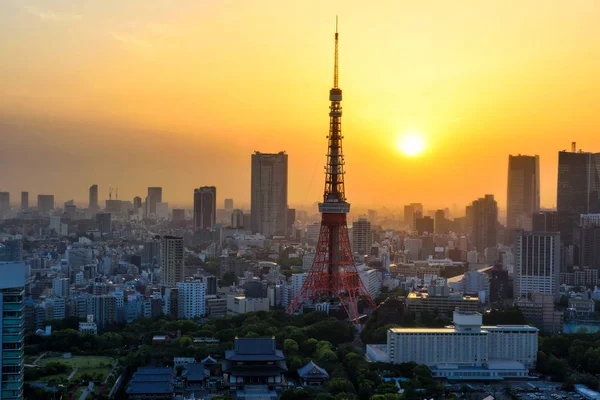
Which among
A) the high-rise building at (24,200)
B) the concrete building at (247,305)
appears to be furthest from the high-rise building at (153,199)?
the concrete building at (247,305)

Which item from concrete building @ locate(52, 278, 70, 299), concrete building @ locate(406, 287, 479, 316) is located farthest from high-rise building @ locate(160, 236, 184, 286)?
concrete building @ locate(406, 287, 479, 316)

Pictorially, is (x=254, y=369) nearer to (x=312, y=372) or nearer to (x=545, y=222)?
(x=312, y=372)

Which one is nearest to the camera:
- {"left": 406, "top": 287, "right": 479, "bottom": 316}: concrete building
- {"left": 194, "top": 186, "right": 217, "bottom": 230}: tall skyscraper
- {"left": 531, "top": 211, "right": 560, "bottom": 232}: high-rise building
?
{"left": 406, "top": 287, "right": 479, "bottom": 316}: concrete building

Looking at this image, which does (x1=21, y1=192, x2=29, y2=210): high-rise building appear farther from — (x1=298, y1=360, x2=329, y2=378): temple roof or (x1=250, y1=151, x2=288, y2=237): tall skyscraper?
(x1=298, y1=360, x2=329, y2=378): temple roof

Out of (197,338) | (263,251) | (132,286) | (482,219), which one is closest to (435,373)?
(197,338)

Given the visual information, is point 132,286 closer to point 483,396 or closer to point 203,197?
point 483,396

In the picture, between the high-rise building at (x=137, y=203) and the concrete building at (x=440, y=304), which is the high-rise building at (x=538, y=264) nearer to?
the concrete building at (x=440, y=304)
